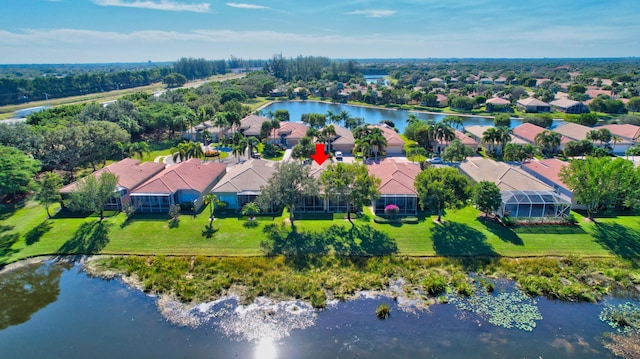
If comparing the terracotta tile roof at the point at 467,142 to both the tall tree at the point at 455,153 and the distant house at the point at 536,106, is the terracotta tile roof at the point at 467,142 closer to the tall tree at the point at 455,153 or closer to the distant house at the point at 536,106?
the tall tree at the point at 455,153

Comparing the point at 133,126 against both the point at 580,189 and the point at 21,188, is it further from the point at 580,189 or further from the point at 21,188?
the point at 580,189

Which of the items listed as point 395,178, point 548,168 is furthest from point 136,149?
point 548,168

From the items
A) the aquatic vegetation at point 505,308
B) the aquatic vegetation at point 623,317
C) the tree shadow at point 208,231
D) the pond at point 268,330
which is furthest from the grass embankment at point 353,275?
the tree shadow at point 208,231

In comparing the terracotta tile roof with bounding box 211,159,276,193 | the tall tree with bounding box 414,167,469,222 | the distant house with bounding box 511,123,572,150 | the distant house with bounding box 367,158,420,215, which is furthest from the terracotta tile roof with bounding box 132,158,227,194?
the distant house with bounding box 511,123,572,150

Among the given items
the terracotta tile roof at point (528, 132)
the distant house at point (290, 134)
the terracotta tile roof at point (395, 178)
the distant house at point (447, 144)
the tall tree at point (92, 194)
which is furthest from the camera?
the distant house at point (290, 134)

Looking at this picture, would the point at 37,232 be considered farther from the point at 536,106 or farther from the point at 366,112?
the point at 536,106

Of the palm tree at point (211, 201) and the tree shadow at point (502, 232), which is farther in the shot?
the palm tree at point (211, 201)

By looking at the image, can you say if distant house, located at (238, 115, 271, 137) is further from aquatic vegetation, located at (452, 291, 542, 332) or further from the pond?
aquatic vegetation, located at (452, 291, 542, 332)
